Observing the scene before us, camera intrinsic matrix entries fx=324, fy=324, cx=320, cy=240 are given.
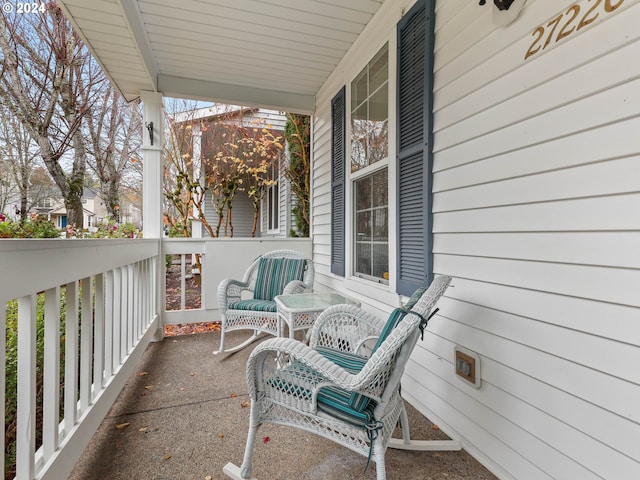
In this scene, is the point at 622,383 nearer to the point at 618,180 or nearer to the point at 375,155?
the point at 618,180

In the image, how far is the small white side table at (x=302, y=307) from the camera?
2521 mm

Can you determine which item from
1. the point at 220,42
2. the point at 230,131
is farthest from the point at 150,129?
the point at 230,131

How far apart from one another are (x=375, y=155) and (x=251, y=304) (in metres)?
1.79

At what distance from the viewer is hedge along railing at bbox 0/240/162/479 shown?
105 centimetres

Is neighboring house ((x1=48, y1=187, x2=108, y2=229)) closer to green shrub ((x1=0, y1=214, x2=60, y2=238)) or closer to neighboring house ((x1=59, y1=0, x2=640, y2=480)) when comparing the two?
green shrub ((x1=0, y1=214, x2=60, y2=238))

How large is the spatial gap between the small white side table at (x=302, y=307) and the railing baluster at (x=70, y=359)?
53.6 inches

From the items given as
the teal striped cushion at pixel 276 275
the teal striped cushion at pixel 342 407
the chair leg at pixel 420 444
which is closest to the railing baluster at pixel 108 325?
the teal striped cushion at pixel 342 407

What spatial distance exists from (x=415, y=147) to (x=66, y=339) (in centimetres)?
216

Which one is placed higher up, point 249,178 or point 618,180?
point 249,178

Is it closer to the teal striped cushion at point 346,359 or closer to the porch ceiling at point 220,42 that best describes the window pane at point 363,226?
the teal striped cushion at point 346,359

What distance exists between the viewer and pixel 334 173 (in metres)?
3.64

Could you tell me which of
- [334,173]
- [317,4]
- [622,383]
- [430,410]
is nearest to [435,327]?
[430,410]

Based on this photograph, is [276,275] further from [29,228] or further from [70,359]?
[29,228]

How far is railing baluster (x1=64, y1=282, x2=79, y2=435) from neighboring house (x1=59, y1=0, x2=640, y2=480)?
187 cm
